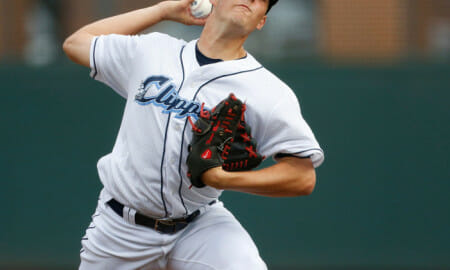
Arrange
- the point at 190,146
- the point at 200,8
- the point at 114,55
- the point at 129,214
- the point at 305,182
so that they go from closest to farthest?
the point at 190,146, the point at 305,182, the point at 129,214, the point at 114,55, the point at 200,8

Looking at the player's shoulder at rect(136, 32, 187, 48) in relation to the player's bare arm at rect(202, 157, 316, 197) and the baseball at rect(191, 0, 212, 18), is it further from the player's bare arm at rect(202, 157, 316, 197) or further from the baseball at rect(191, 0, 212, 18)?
the player's bare arm at rect(202, 157, 316, 197)

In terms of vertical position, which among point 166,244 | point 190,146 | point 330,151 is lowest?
point 330,151

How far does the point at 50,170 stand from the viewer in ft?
21.6

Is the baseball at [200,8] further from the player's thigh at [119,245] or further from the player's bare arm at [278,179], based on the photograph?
the player's thigh at [119,245]

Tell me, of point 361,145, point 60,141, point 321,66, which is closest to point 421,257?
point 361,145

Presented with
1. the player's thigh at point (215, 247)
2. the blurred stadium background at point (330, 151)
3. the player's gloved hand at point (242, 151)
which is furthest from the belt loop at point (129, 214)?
the blurred stadium background at point (330, 151)

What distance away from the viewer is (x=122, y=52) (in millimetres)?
3047

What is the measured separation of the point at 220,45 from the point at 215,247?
924 mm

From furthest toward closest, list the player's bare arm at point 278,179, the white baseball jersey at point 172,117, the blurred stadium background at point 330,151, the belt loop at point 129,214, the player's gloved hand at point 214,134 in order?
the blurred stadium background at point 330,151
the belt loop at point 129,214
the white baseball jersey at point 172,117
the player's bare arm at point 278,179
the player's gloved hand at point 214,134

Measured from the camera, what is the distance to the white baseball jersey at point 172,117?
2791 mm

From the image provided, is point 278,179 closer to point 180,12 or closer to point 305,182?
point 305,182

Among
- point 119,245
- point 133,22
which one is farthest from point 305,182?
point 133,22

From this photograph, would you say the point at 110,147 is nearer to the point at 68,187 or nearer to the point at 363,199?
the point at 68,187

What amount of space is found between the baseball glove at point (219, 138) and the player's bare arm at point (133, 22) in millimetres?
738
